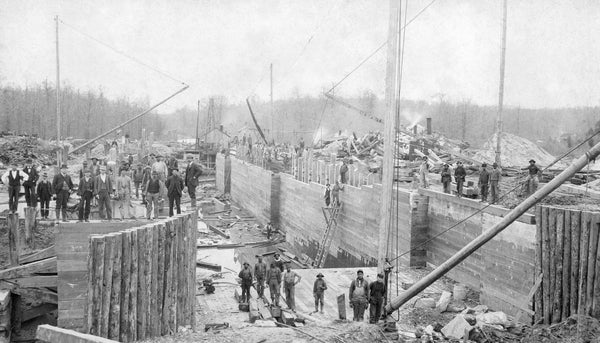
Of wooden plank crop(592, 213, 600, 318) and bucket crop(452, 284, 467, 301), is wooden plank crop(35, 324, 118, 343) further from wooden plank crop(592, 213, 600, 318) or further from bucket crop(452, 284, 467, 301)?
bucket crop(452, 284, 467, 301)

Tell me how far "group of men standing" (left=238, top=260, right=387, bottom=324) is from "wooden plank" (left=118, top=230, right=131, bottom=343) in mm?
4933

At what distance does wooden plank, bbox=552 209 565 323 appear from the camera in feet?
34.0

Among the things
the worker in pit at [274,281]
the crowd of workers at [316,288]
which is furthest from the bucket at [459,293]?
the worker in pit at [274,281]

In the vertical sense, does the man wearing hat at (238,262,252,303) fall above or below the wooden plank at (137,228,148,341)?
below

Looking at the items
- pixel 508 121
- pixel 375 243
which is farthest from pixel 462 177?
pixel 508 121

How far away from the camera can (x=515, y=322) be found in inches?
430

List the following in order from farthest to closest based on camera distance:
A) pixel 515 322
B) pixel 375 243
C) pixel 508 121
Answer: pixel 508 121 < pixel 375 243 < pixel 515 322

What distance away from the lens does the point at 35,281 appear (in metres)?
14.0

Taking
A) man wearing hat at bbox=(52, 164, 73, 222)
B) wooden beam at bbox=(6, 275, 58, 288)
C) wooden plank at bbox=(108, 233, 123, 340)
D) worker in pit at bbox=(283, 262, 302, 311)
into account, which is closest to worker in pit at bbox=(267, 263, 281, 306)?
worker in pit at bbox=(283, 262, 302, 311)

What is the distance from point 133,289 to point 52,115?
8745 centimetres

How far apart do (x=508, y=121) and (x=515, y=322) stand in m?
75.2

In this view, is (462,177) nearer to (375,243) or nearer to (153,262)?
(375,243)

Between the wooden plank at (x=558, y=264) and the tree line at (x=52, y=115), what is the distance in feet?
250

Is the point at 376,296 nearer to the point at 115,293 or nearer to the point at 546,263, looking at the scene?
the point at 546,263
